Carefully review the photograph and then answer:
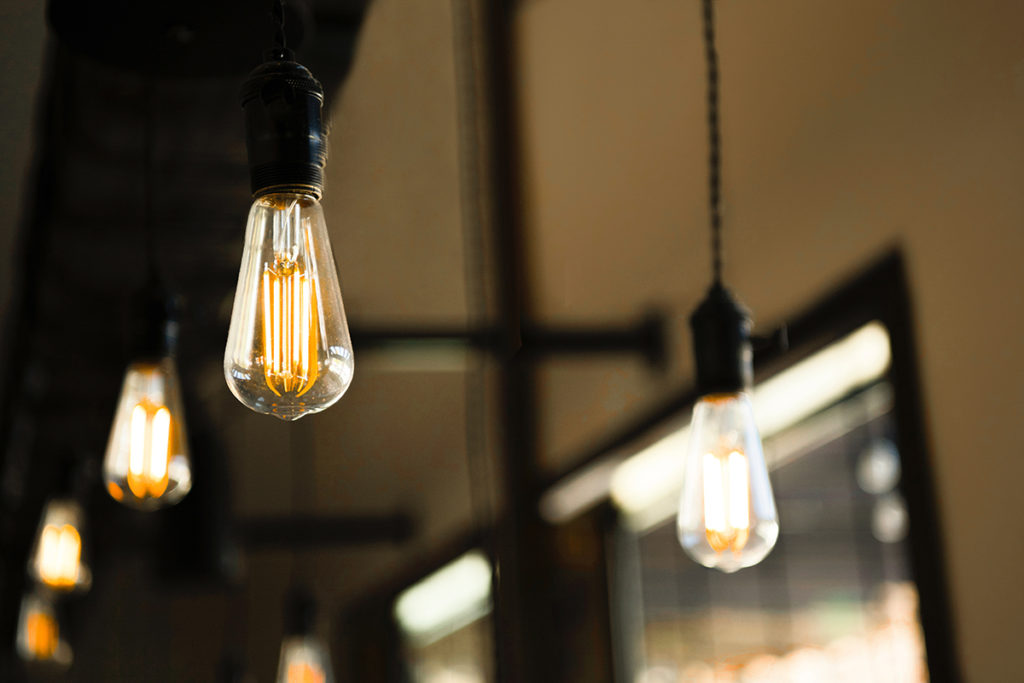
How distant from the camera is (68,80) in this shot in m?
1.79

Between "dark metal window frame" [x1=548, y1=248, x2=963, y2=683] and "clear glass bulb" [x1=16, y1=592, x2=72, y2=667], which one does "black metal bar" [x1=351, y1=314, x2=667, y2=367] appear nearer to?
"dark metal window frame" [x1=548, y1=248, x2=963, y2=683]

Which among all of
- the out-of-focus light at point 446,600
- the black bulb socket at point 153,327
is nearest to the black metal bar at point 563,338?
the black bulb socket at point 153,327

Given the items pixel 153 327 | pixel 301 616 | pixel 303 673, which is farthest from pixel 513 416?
pixel 153 327

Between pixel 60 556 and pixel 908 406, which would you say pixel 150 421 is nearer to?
pixel 908 406

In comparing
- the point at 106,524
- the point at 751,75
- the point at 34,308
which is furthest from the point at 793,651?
the point at 106,524

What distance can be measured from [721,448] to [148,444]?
2.21 feet

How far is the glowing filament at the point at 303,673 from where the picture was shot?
296 centimetres

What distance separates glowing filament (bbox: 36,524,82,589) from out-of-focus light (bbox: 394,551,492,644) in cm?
249

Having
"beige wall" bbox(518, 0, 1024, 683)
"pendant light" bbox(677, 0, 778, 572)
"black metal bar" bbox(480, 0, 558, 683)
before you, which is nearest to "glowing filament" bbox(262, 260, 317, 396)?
"pendant light" bbox(677, 0, 778, 572)

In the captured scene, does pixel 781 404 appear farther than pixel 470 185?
No

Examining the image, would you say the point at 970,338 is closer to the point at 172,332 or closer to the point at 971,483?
the point at 971,483

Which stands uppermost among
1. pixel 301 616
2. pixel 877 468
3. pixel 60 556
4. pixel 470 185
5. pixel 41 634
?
pixel 470 185

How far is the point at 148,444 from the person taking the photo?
134cm

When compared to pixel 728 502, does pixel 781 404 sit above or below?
above
